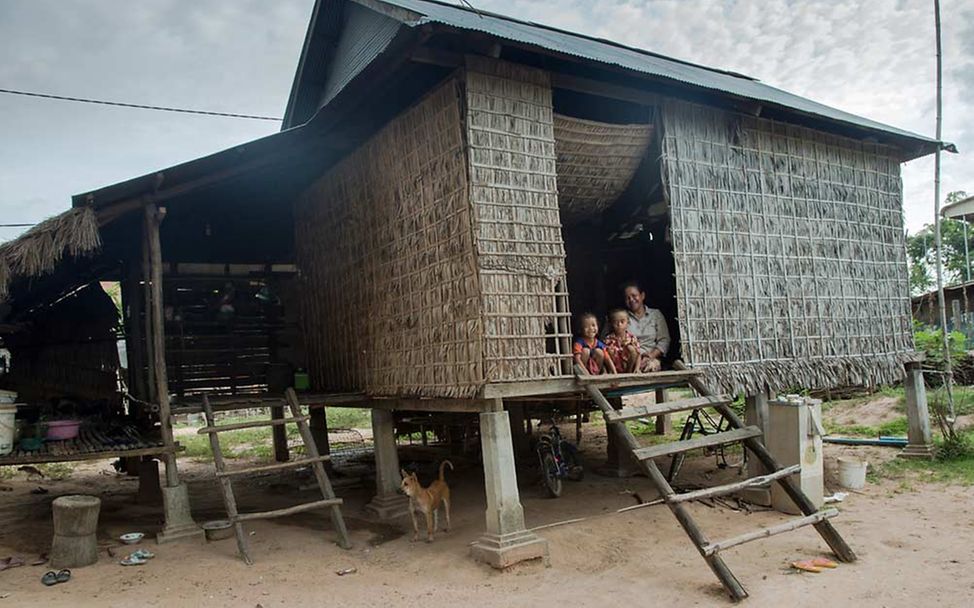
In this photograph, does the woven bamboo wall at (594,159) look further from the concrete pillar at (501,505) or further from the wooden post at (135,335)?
the wooden post at (135,335)

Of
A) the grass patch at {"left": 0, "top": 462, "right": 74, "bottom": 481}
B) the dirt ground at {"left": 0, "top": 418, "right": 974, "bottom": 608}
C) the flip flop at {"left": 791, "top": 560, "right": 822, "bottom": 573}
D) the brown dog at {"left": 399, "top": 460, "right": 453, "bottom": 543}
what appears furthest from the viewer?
the grass patch at {"left": 0, "top": 462, "right": 74, "bottom": 481}

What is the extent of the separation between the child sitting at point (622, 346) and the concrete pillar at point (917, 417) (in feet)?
15.4

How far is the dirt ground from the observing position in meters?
5.16

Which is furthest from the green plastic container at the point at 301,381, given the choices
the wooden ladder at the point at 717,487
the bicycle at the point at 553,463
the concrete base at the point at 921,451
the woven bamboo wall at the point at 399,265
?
the concrete base at the point at 921,451

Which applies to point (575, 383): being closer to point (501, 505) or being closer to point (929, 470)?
point (501, 505)

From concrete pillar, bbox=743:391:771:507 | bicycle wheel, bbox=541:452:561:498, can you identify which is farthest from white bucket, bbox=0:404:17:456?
concrete pillar, bbox=743:391:771:507

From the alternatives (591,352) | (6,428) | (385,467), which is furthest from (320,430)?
(591,352)

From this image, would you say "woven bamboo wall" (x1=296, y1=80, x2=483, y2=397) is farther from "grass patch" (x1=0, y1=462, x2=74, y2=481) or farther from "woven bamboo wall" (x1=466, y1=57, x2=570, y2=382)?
"grass patch" (x1=0, y1=462, x2=74, y2=481)

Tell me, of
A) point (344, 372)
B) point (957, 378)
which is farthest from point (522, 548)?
point (957, 378)

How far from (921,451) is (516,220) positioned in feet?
24.0

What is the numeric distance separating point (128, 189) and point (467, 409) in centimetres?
405

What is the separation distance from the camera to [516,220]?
20.1 ft

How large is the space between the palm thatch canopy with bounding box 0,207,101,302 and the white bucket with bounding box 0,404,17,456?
1.08 metres

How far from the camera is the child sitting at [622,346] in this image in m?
7.18
